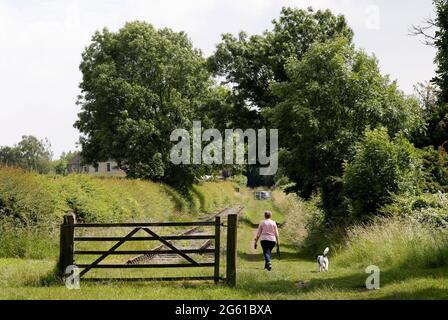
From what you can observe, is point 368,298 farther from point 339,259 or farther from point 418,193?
point 418,193

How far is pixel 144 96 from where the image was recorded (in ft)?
158

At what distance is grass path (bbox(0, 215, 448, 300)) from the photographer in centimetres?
1136

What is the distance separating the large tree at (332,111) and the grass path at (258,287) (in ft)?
33.9

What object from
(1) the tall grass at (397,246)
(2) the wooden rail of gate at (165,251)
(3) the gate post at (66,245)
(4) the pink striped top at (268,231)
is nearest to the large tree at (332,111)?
(1) the tall grass at (397,246)

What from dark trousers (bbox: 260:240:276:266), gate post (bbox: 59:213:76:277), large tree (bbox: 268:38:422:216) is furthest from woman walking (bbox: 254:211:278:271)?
large tree (bbox: 268:38:422:216)

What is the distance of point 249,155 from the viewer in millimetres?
36125

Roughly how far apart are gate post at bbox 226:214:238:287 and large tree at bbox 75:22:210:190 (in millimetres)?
32526

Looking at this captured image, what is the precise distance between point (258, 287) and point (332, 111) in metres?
14.8

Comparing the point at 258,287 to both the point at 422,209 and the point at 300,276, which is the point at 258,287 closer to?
the point at 300,276

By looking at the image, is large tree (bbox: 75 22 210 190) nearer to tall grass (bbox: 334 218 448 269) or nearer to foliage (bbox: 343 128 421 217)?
foliage (bbox: 343 128 421 217)

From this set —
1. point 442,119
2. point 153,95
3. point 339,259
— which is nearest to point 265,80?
point 442,119

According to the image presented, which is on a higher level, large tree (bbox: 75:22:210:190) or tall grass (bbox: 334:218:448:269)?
large tree (bbox: 75:22:210:190)
